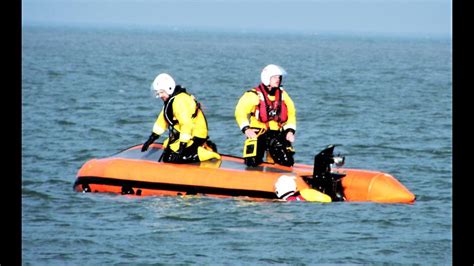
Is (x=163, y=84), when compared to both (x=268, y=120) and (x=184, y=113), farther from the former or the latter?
(x=268, y=120)

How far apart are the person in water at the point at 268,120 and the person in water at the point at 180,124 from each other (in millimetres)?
566

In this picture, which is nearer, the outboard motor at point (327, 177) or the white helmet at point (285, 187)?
the white helmet at point (285, 187)

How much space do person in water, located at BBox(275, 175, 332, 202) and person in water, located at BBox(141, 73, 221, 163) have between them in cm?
143

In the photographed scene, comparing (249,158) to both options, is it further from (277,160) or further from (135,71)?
(135,71)

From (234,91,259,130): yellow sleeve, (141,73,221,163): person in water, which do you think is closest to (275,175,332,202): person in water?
(234,91,259,130): yellow sleeve

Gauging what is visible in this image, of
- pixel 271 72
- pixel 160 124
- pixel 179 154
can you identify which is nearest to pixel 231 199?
pixel 179 154

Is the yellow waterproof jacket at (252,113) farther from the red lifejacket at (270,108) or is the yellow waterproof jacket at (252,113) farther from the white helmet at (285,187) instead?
the white helmet at (285,187)

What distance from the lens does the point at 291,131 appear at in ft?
53.3

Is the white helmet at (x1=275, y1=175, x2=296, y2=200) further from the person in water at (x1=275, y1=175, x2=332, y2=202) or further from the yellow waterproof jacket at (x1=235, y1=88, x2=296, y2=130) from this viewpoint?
the yellow waterproof jacket at (x1=235, y1=88, x2=296, y2=130)

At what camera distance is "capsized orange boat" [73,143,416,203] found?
1526 cm

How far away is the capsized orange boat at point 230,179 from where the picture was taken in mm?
15258

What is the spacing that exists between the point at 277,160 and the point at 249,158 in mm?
455

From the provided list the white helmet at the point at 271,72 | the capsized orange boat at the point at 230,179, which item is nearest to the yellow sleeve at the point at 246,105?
the white helmet at the point at 271,72

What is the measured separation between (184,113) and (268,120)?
1160mm
